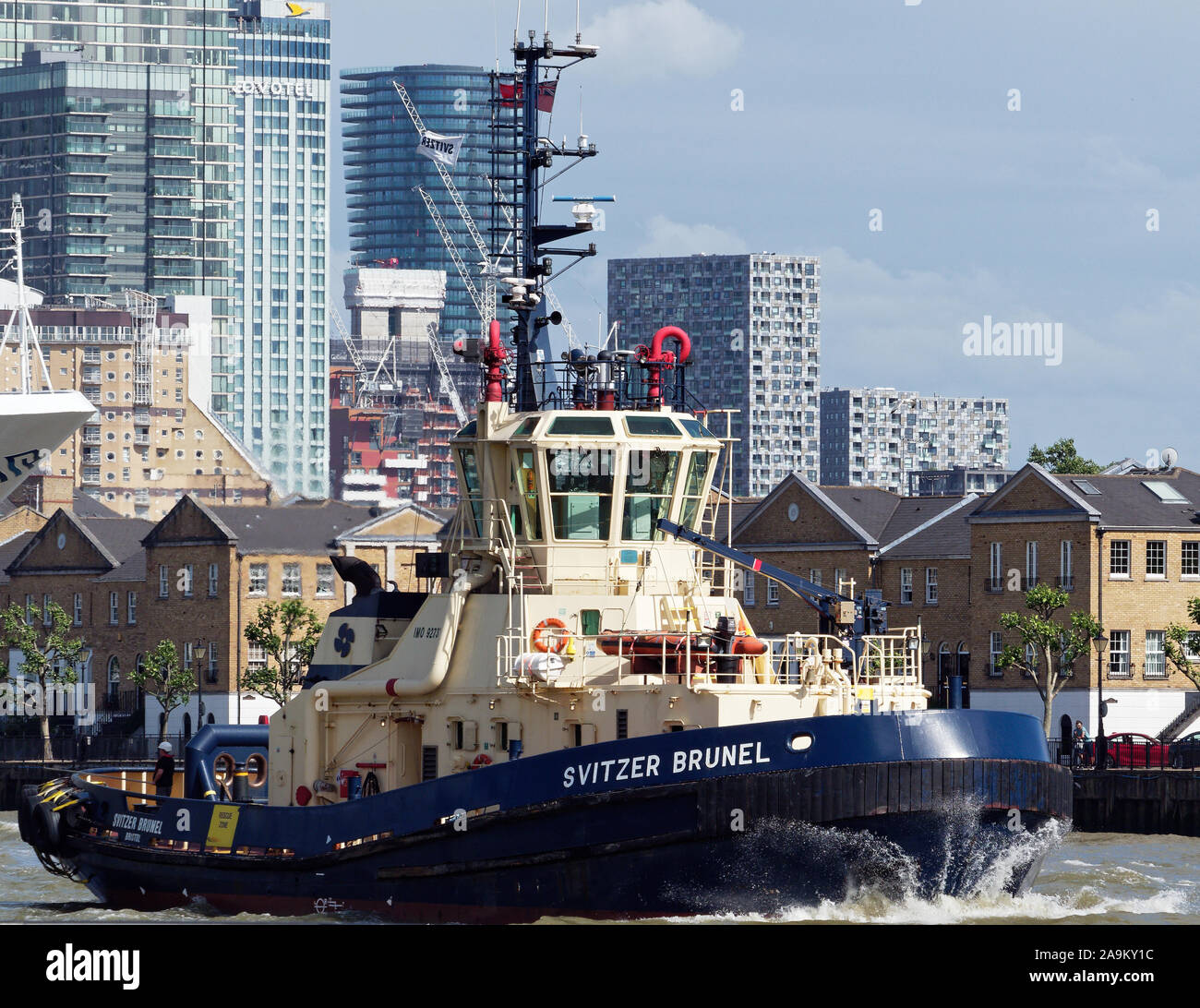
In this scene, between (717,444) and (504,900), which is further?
(717,444)

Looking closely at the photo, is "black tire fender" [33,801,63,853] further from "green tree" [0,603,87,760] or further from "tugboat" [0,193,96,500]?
"green tree" [0,603,87,760]

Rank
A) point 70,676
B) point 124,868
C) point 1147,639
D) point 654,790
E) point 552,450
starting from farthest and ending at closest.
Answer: point 70,676, point 1147,639, point 124,868, point 552,450, point 654,790

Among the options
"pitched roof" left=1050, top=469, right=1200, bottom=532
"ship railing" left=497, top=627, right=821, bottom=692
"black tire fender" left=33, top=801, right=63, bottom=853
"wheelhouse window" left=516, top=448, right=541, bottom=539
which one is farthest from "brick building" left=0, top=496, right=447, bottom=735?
"ship railing" left=497, top=627, right=821, bottom=692

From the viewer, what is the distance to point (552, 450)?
29.8 meters

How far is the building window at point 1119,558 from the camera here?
241ft

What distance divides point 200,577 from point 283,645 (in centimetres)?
1185

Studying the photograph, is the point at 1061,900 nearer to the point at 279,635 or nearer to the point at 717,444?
the point at 717,444

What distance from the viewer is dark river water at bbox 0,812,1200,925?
2616 cm

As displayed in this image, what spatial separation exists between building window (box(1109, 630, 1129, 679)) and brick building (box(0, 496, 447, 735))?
28553 mm

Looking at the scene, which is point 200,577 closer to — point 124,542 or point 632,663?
point 124,542

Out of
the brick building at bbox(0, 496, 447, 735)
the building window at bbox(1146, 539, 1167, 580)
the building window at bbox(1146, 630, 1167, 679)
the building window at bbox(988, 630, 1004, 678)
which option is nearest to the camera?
the building window at bbox(1146, 630, 1167, 679)
